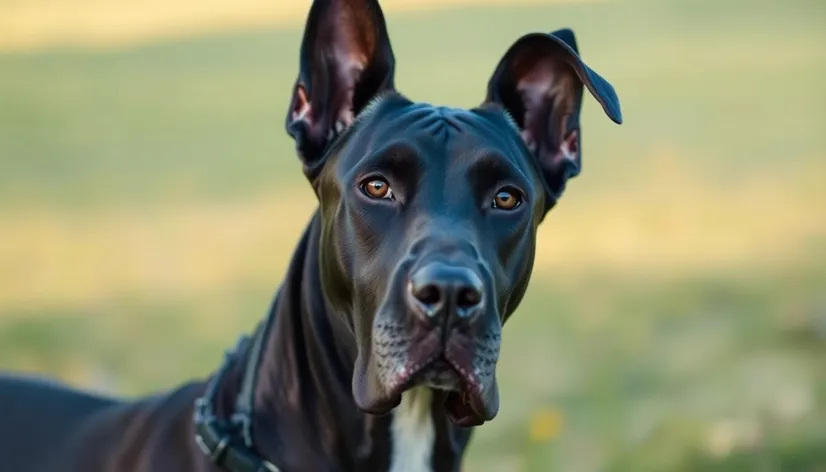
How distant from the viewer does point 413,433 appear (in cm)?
375

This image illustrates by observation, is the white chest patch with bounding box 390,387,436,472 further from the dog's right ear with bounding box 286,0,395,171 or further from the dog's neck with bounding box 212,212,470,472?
the dog's right ear with bounding box 286,0,395,171

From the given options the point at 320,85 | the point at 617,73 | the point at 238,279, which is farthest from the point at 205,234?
the point at 320,85

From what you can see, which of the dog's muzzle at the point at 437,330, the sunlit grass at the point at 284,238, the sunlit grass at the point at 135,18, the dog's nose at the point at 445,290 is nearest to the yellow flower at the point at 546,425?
the sunlit grass at the point at 284,238

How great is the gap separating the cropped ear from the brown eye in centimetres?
37

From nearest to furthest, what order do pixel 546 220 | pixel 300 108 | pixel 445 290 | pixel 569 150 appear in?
pixel 445 290 < pixel 300 108 < pixel 569 150 < pixel 546 220

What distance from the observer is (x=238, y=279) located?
29.9ft

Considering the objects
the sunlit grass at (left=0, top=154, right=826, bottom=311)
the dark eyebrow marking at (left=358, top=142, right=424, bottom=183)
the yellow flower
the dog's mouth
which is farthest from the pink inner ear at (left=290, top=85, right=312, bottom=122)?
the sunlit grass at (left=0, top=154, right=826, bottom=311)

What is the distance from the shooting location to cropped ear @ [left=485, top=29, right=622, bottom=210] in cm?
405

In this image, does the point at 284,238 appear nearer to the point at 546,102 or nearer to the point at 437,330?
the point at 546,102

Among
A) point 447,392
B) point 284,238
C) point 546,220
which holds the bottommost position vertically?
point 284,238

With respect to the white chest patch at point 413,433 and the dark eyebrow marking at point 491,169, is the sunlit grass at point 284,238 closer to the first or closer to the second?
the white chest patch at point 413,433

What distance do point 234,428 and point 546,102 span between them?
1.38m

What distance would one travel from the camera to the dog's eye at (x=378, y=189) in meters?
3.58

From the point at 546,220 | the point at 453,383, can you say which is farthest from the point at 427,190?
the point at 546,220
